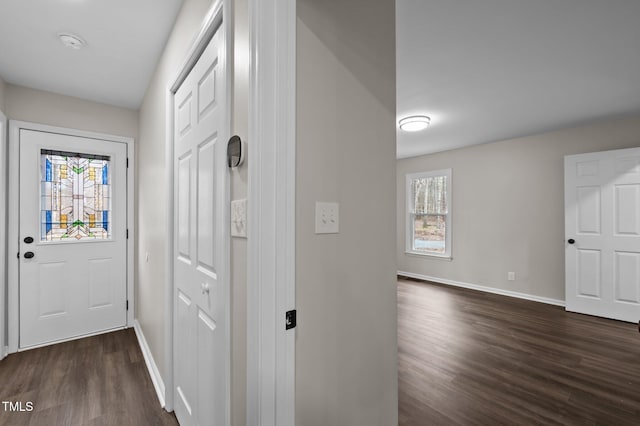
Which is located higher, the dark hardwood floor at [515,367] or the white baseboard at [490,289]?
the white baseboard at [490,289]

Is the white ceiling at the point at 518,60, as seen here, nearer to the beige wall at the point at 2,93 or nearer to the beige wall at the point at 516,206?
the beige wall at the point at 516,206

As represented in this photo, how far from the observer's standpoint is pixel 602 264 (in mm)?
3672

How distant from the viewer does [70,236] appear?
296 cm

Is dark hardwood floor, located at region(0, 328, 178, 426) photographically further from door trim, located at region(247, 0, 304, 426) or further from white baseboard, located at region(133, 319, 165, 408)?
door trim, located at region(247, 0, 304, 426)

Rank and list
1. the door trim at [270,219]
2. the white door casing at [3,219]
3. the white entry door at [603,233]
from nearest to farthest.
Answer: the door trim at [270,219] → the white door casing at [3,219] → the white entry door at [603,233]

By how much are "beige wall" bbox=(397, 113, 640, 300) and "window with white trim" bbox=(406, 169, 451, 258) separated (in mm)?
152

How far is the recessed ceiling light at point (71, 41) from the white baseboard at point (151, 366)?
97.4 inches

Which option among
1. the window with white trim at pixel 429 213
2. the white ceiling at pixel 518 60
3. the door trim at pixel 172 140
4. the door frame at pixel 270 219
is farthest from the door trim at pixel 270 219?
the window with white trim at pixel 429 213

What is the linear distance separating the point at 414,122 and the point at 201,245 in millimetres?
3180

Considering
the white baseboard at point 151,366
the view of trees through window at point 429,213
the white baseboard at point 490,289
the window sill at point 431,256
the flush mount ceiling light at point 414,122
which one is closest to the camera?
the white baseboard at point 151,366

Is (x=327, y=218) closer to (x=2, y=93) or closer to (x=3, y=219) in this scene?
(x=3, y=219)

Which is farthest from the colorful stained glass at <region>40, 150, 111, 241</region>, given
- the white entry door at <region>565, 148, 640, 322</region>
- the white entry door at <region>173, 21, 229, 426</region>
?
the white entry door at <region>565, 148, 640, 322</region>

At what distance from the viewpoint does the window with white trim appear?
5.49 metres

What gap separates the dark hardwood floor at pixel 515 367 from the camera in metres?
1.89
